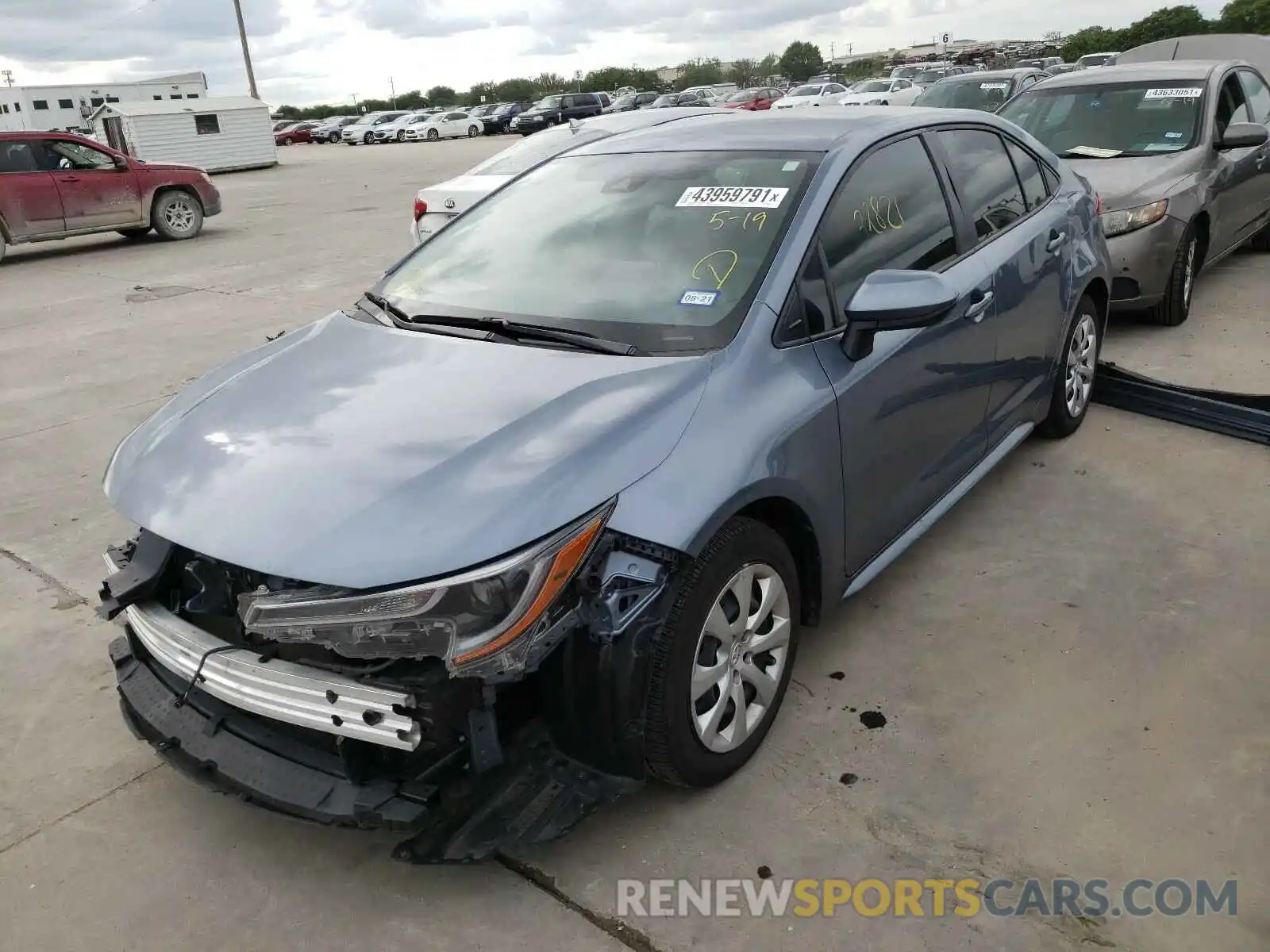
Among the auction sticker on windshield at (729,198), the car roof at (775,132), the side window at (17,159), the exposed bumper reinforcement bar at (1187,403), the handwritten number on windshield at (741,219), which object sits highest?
the side window at (17,159)

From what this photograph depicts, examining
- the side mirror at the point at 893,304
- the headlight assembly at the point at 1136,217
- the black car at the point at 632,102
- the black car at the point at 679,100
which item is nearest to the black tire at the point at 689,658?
the side mirror at the point at 893,304

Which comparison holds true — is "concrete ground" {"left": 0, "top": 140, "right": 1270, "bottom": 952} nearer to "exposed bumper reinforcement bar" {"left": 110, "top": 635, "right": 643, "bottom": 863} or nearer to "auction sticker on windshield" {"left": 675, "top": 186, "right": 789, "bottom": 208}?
"exposed bumper reinforcement bar" {"left": 110, "top": 635, "right": 643, "bottom": 863}

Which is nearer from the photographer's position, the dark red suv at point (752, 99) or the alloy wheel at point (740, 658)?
the alloy wheel at point (740, 658)

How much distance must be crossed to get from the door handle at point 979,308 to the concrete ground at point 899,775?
93 cm

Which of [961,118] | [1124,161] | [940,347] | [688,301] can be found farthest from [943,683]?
[1124,161]

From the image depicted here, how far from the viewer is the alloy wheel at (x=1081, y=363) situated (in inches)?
183

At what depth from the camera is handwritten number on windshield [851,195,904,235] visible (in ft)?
10.3

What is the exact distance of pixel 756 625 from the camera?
105 inches

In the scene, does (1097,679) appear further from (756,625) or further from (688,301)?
(688,301)

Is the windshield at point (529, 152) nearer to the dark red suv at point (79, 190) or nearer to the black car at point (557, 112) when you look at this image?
the dark red suv at point (79, 190)

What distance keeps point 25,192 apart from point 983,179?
42.6ft

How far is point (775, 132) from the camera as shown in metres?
3.38

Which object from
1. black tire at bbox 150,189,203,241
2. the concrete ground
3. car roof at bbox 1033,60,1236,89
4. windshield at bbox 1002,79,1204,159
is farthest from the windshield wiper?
black tire at bbox 150,189,203,241

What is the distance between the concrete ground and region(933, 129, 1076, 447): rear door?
21.9 inches
